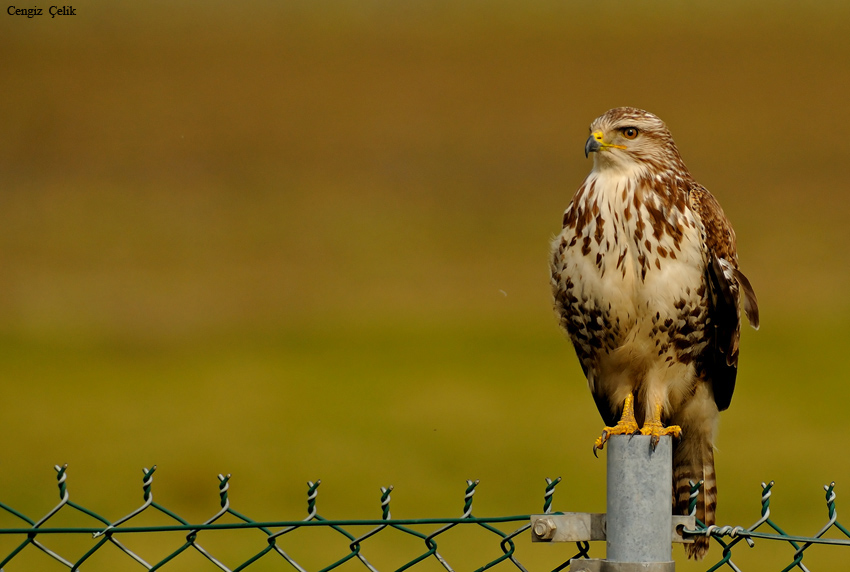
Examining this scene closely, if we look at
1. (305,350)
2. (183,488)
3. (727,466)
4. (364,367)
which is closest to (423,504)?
(183,488)

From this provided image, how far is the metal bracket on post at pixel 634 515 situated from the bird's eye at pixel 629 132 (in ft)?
5.17

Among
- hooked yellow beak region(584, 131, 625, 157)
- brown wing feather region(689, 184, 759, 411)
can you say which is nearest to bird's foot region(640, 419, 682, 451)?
brown wing feather region(689, 184, 759, 411)

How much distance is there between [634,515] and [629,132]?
66.3 inches

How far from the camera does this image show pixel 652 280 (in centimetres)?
343

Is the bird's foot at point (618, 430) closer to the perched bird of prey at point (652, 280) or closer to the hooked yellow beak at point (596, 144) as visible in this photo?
the perched bird of prey at point (652, 280)

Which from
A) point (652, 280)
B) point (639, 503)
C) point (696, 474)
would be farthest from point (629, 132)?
point (639, 503)

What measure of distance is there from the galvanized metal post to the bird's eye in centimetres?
158

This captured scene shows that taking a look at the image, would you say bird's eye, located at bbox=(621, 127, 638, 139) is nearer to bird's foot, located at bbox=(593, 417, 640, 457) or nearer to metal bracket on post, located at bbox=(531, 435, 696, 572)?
bird's foot, located at bbox=(593, 417, 640, 457)

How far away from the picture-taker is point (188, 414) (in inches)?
478

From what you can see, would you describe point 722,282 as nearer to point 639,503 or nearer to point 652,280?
point 652,280

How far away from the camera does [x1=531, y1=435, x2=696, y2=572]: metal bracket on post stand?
214cm

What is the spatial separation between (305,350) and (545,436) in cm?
486

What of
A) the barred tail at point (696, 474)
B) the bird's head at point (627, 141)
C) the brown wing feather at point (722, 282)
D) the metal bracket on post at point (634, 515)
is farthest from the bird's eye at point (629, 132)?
the metal bracket on post at point (634, 515)

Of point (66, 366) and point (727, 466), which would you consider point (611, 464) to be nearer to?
point (727, 466)
